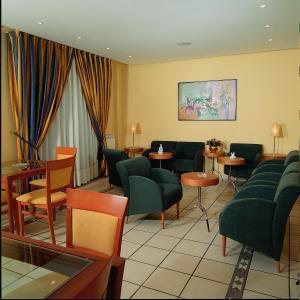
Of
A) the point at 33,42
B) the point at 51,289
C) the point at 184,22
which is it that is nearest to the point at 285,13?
the point at 184,22

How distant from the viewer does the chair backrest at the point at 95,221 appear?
1468 mm

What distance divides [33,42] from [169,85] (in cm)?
283

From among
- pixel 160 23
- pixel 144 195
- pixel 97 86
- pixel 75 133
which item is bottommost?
pixel 144 195

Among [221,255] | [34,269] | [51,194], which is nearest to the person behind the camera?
[34,269]

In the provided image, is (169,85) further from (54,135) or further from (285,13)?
(285,13)

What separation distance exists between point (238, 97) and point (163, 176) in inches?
103

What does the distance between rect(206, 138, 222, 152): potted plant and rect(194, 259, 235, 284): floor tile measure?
306 cm

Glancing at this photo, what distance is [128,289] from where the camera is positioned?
6.21 feet

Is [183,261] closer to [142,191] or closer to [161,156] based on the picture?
[142,191]

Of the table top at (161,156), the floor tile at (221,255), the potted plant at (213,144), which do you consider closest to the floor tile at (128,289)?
the floor tile at (221,255)

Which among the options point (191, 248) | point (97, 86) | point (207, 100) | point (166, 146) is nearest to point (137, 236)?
point (191, 248)

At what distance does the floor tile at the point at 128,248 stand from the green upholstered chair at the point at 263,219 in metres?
0.81

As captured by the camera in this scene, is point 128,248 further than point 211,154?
No

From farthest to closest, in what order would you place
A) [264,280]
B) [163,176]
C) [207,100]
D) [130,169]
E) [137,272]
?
[207,100] → [163,176] → [130,169] → [137,272] → [264,280]
